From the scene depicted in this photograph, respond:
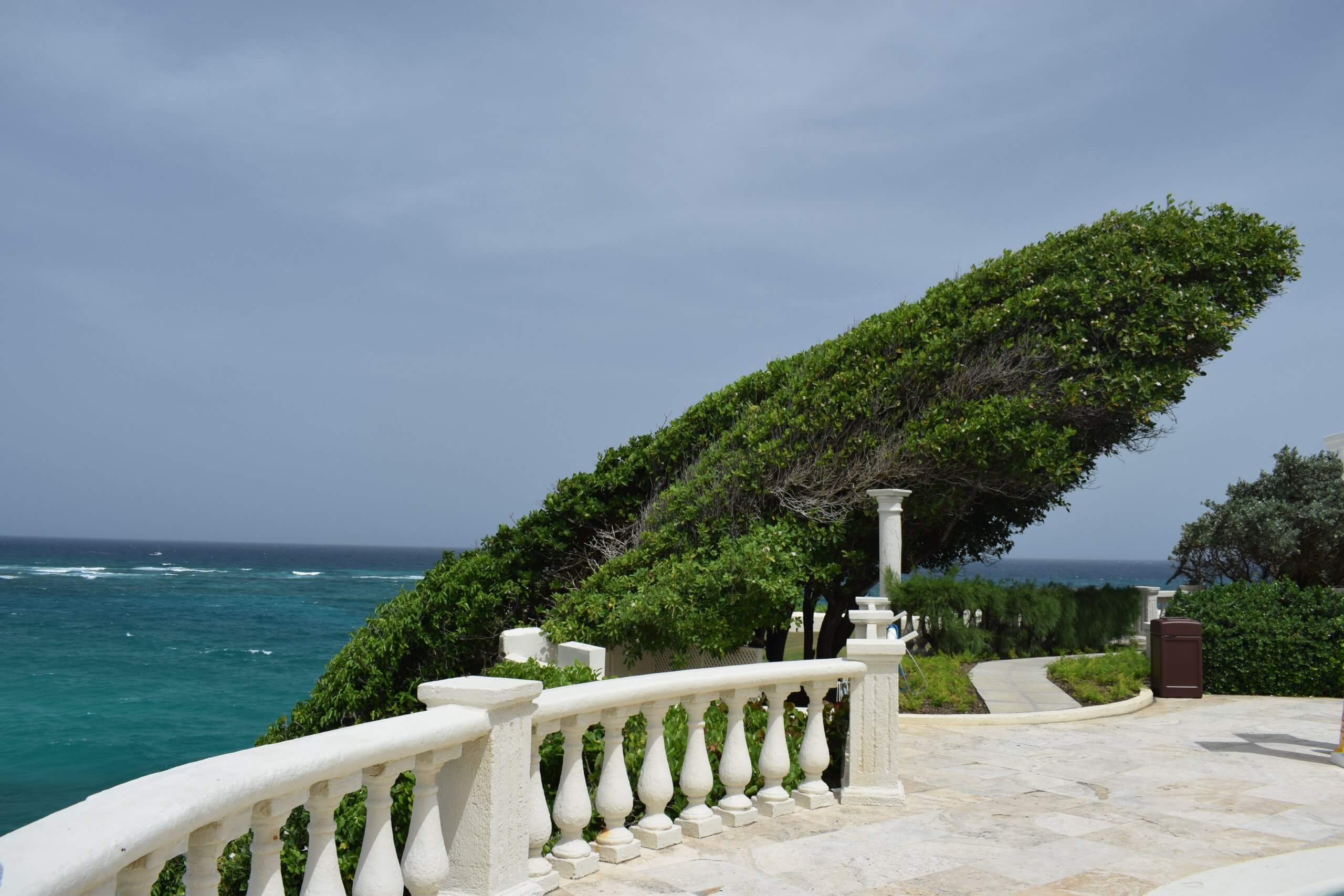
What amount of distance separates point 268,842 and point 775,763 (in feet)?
12.1

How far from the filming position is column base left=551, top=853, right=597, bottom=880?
4824 mm

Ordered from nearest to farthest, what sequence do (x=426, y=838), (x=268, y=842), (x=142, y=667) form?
(x=268, y=842) < (x=426, y=838) < (x=142, y=667)

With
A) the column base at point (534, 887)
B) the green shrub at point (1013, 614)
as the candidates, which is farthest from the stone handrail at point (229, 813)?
the green shrub at point (1013, 614)

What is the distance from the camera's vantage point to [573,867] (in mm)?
4820

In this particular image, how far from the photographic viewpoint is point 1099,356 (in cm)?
1416

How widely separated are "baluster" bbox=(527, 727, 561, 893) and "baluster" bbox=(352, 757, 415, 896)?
961mm

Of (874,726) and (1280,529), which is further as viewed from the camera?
(1280,529)

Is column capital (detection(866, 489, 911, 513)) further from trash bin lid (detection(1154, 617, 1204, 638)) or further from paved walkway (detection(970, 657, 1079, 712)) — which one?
trash bin lid (detection(1154, 617, 1204, 638))

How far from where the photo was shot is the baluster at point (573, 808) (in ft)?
16.0

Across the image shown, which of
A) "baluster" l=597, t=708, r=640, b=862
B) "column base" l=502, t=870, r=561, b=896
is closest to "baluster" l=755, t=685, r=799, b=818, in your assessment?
"baluster" l=597, t=708, r=640, b=862

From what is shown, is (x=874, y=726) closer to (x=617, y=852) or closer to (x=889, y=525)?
(x=617, y=852)

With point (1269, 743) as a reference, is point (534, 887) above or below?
above

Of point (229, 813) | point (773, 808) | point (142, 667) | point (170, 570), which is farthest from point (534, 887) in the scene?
point (170, 570)

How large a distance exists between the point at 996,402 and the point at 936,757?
6.60 m
